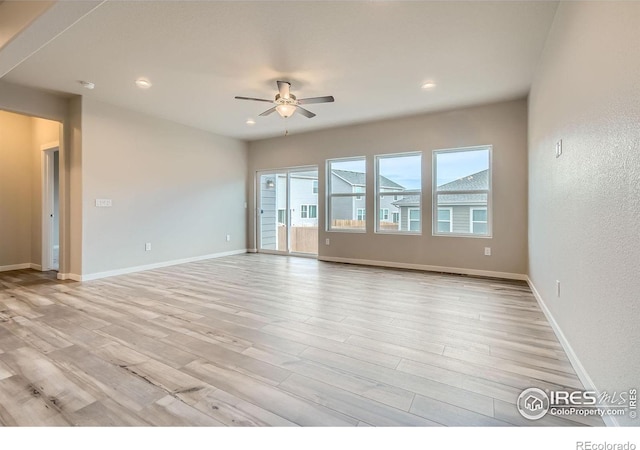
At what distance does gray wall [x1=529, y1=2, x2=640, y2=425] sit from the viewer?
1.27 m

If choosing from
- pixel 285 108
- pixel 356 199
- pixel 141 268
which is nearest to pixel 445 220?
pixel 356 199

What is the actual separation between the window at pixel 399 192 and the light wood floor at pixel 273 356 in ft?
6.06

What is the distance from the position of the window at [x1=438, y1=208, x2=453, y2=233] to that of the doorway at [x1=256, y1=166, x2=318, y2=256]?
262cm

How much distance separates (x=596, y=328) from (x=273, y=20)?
3174 mm

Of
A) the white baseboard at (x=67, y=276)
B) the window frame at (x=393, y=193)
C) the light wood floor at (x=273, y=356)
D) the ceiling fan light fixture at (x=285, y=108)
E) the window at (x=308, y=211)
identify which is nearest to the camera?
the light wood floor at (x=273, y=356)

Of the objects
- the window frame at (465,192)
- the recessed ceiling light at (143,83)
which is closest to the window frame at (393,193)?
the window frame at (465,192)

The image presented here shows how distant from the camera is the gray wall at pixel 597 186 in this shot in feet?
4.15

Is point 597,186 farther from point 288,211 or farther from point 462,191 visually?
point 288,211

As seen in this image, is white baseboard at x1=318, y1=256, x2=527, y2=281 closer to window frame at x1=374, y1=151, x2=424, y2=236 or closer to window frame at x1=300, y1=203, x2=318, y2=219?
window frame at x1=374, y1=151, x2=424, y2=236

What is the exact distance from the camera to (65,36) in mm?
2760

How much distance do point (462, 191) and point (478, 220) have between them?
54 centimetres

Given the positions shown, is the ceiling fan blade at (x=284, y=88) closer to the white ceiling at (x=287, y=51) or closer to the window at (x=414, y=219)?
the white ceiling at (x=287, y=51)

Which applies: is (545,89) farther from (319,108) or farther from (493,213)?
(319,108)

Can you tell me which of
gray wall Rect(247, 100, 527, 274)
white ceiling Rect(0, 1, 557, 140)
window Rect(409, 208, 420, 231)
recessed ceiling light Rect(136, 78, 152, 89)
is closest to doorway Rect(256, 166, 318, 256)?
gray wall Rect(247, 100, 527, 274)
